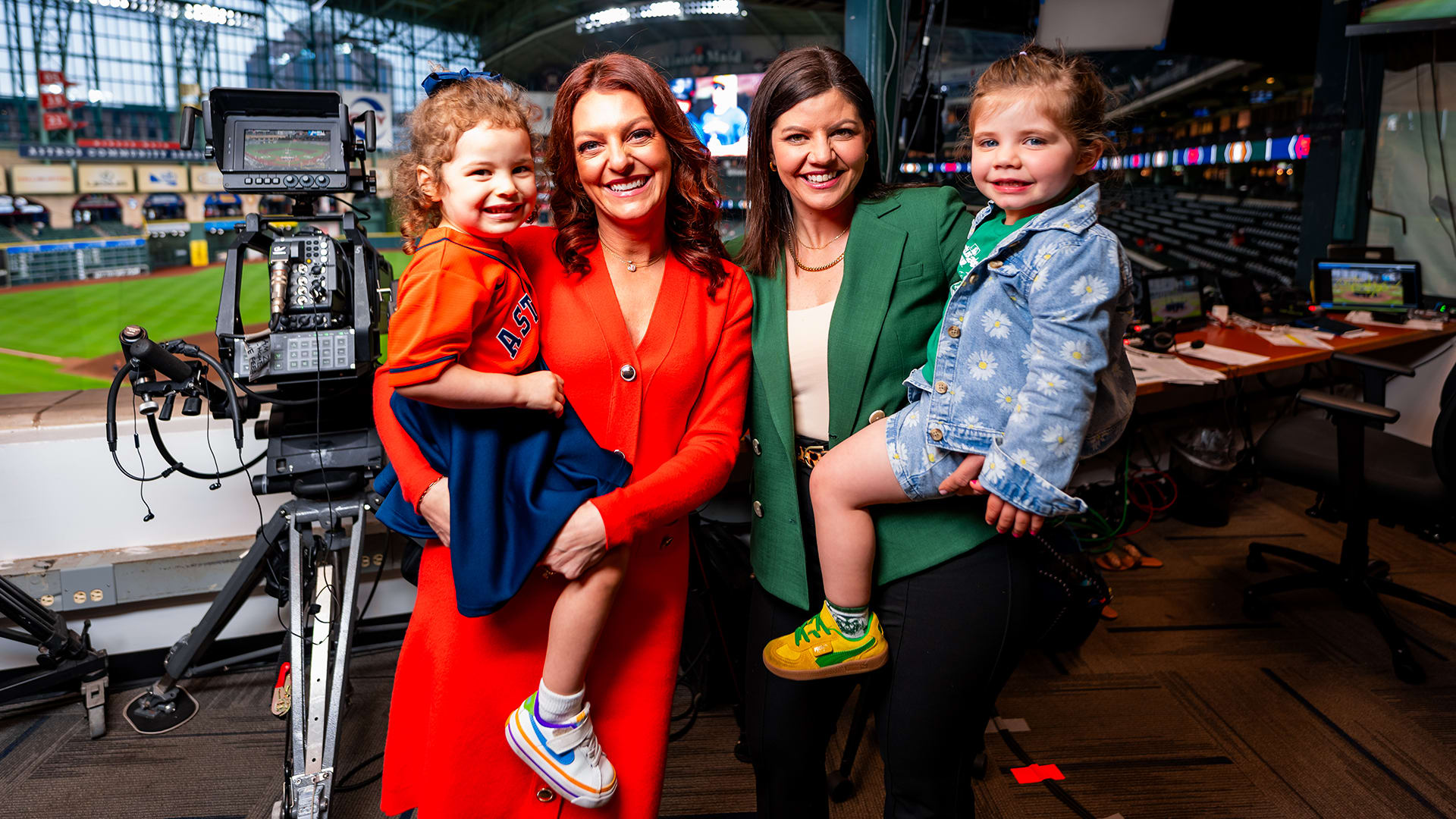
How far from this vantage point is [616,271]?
1271 mm

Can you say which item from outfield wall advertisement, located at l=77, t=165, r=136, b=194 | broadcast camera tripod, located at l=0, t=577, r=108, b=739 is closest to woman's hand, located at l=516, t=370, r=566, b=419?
broadcast camera tripod, located at l=0, t=577, r=108, b=739

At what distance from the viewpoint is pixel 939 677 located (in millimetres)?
1170

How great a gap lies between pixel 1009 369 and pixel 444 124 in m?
0.93

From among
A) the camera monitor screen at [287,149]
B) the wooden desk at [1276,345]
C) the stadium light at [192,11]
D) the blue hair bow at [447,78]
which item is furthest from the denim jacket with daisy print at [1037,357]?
the stadium light at [192,11]

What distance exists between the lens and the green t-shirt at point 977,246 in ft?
3.85

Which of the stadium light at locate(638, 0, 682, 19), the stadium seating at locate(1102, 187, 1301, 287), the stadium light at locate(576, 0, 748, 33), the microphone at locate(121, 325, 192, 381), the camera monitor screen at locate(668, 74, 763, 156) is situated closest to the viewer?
the microphone at locate(121, 325, 192, 381)

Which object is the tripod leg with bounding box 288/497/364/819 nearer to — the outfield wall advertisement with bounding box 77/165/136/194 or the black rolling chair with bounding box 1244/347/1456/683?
the outfield wall advertisement with bounding box 77/165/136/194

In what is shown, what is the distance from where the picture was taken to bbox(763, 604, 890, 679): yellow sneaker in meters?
1.21

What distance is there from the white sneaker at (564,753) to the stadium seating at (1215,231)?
4.93 metres

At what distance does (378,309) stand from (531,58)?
3.98 m

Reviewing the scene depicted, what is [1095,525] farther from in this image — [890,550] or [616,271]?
[616,271]

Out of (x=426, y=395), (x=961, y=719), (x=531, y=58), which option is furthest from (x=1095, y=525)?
(x=531, y=58)

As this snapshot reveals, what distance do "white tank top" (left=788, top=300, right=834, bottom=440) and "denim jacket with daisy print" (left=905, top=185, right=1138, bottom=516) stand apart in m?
0.16

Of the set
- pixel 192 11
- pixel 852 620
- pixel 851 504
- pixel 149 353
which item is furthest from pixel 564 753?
pixel 192 11
